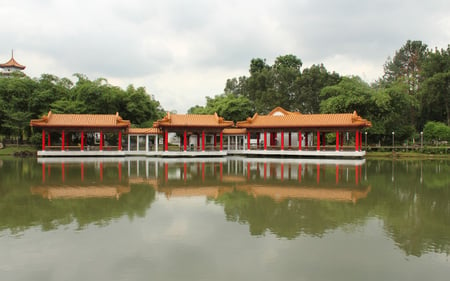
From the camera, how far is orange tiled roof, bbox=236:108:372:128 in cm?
3034

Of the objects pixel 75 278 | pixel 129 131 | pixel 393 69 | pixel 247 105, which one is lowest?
pixel 75 278

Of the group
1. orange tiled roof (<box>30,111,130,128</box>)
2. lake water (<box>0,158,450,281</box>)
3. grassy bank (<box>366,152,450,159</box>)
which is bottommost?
lake water (<box>0,158,450,281</box>)

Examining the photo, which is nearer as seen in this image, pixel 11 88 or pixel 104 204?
pixel 104 204

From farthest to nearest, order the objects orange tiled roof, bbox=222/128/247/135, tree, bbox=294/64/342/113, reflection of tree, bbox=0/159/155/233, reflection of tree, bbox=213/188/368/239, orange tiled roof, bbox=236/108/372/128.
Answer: tree, bbox=294/64/342/113, orange tiled roof, bbox=222/128/247/135, orange tiled roof, bbox=236/108/372/128, reflection of tree, bbox=0/159/155/233, reflection of tree, bbox=213/188/368/239

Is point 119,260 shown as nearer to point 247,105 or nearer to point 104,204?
point 104,204

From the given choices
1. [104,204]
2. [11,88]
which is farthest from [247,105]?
[104,204]

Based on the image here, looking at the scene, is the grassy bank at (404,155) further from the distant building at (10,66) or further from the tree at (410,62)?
the distant building at (10,66)

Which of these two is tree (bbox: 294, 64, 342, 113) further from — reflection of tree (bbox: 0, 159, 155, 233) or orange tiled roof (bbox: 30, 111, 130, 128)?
reflection of tree (bbox: 0, 159, 155, 233)

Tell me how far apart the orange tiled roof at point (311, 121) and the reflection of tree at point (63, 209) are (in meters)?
20.9

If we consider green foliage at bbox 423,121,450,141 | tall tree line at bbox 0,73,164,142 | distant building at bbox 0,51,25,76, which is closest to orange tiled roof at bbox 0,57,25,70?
distant building at bbox 0,51,25,76

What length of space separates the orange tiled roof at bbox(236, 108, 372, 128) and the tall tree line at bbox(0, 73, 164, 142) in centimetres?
1398

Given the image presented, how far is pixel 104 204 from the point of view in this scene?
11.2 m

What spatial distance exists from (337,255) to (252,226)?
2482mm

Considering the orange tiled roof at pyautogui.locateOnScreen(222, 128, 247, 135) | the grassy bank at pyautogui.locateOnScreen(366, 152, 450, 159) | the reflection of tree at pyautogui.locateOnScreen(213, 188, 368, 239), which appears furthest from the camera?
the orange tiled roof at pyautogui.locateOnScreen(222, 128, 247, 135)
